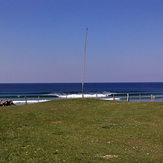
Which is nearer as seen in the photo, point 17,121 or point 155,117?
point 17,121

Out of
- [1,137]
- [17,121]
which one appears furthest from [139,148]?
[17,121]

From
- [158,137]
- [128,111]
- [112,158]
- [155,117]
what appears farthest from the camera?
[128,111]

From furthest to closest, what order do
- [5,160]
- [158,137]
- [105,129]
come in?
[105,129] < [158,137] < [5,160]

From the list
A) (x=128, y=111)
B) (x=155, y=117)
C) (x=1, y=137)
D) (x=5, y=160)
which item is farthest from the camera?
(x=128, y=111)

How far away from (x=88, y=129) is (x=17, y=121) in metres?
6.02

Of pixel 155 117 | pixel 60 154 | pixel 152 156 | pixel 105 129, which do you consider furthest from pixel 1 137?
pixel 155 117

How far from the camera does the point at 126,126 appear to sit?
18.6 meters

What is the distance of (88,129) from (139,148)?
5.49m

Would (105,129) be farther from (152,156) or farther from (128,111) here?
(128,111)

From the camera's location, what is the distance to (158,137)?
15195 mm

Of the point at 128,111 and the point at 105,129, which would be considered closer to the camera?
the point at 105,129

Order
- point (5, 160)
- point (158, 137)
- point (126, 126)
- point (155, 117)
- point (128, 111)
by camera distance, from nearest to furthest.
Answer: point (5, 160)
point (158, 137)
point (126, 126)
point (155, 117)
point (128, 111)

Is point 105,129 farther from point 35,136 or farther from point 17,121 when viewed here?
point 17,121

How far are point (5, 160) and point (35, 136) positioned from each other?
5.11m
